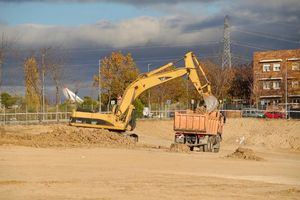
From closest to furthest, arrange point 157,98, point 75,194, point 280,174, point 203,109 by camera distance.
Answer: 1. point 75,194
2. point 280,174
3. point 203,109
4. point 157,98

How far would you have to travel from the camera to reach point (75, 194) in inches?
640

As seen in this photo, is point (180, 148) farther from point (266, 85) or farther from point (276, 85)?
point (266, 85)

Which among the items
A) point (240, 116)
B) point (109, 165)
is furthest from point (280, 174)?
point (240, 116)

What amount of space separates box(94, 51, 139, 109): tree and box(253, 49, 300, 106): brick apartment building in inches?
1084

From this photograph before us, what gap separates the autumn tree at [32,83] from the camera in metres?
73.2

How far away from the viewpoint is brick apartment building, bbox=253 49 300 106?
360 feet

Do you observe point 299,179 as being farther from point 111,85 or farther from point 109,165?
point 111,85

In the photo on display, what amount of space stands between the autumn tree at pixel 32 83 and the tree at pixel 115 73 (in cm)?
1539

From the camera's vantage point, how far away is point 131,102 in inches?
1612

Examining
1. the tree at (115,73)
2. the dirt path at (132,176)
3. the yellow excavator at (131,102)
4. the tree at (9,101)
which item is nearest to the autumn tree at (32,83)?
the tree at (9,101)

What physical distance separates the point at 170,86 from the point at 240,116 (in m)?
21.3

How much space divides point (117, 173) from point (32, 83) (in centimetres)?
5347

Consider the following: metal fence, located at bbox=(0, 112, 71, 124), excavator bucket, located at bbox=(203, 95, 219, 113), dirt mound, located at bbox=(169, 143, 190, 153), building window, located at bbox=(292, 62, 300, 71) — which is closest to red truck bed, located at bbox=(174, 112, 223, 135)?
excavator bucket, located at bbox=(203, 95, 219, 113)

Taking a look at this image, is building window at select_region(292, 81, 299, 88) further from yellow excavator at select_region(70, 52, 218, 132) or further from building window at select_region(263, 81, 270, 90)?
yellow excavator at select_region(70, 52, 218, 132)
